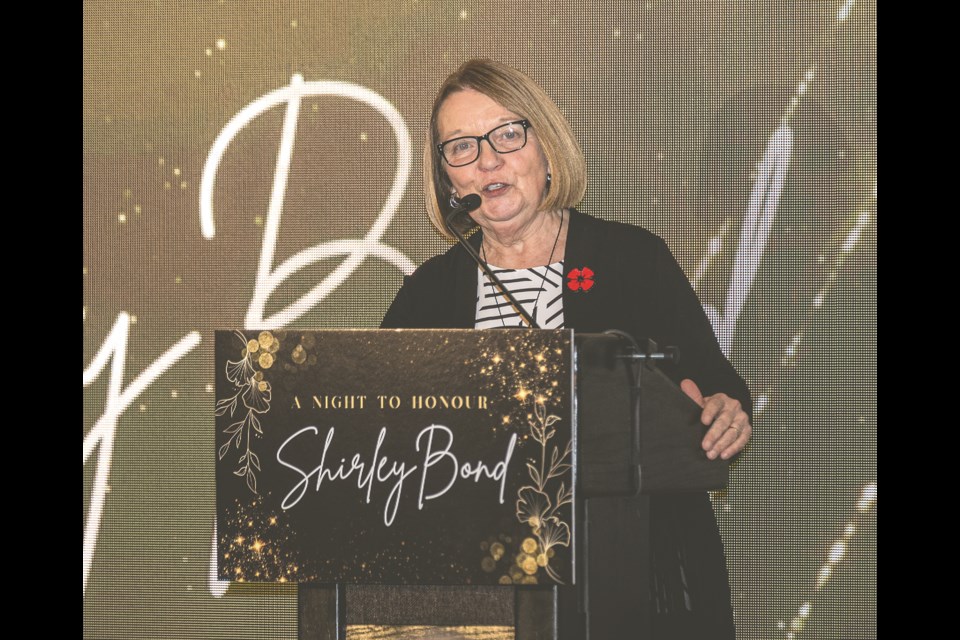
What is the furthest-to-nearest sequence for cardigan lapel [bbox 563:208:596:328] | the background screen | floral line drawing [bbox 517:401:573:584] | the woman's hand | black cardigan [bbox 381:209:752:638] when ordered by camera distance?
the background screen < cardigan lapel [bbox 563:208:596:328] < black cardigan [bbox 381:209:752:638] < the woman's hand < floral line drawing [bbox 517:401:573:584]

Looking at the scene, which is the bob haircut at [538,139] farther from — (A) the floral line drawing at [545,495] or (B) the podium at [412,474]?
(A) the floral line drawing at [545,495]

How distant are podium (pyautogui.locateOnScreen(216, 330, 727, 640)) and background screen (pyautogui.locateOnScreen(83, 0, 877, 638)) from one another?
150 centimetres

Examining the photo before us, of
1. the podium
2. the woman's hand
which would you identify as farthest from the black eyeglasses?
the podium

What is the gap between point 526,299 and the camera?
2.49 metres

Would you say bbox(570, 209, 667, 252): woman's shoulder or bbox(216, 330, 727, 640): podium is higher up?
bbox(570, 209, 667, 252): woman's shoulder

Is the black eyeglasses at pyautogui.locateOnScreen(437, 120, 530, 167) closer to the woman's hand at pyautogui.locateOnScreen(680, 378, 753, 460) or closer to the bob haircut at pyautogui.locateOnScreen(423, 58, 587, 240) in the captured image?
the bob haircut at pyautogui.locateOnScreen(423, 58, 587, 240)

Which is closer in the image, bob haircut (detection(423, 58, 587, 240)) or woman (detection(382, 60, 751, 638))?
woman (detection(382, 60, 751, 638))

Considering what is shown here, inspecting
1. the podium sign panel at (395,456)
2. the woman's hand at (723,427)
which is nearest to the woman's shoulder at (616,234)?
the woman's hand at (723,427)

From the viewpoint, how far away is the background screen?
2.88 m

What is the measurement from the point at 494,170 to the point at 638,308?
1.71ft

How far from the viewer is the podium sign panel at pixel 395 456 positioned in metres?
1.44

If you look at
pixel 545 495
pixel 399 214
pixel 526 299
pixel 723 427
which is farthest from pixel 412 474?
pixel 399 214

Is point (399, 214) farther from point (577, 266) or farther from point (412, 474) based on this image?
point (412, 474)

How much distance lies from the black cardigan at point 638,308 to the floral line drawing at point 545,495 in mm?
882
